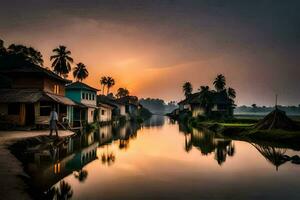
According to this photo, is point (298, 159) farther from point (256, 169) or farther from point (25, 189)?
point (25, 189)

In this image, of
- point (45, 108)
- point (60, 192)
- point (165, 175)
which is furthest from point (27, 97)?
point (60, 192)

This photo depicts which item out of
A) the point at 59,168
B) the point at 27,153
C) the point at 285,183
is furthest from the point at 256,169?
the point at 27,153

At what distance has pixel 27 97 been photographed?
30.0 m

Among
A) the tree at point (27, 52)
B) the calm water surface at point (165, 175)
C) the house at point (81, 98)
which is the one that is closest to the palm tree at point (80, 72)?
the tree at point (27, 52)

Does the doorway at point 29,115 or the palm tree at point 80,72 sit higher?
the palm tree at point 80,72

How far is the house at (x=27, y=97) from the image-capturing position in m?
30.3

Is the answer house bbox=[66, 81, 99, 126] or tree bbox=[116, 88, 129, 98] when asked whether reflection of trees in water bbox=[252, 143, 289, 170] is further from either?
tree bbox=[116, 88, 129, 98]

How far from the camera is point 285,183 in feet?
42.7

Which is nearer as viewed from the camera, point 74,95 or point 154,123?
point 74,95

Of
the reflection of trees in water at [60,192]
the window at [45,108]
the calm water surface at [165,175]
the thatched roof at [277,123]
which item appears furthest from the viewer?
the thatched roof at [277,123]

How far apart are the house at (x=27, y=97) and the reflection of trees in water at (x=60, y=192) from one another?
65.4 ft

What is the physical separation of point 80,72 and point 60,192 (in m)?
77.7

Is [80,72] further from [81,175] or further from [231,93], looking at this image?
[81,175]

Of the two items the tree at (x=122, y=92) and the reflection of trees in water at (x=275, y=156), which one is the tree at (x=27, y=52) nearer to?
the reflection of trees in water at (x=275, y=156)
